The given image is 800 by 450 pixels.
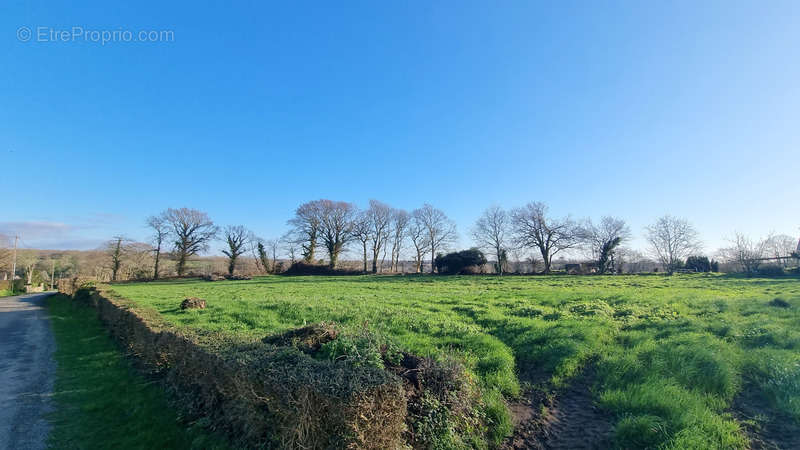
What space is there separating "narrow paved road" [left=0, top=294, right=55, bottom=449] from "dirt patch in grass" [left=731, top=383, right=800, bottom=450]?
9268mm

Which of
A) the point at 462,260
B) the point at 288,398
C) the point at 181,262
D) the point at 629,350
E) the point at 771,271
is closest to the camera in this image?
the point at 288,398

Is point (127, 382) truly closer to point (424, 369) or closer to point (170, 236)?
point (424, 369)

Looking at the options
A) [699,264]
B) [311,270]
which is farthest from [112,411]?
[699,264]

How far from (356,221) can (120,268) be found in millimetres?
34256

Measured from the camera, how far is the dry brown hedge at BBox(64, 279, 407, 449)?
10.0 feet

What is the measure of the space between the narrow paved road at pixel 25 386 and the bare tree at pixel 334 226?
34.9 meters

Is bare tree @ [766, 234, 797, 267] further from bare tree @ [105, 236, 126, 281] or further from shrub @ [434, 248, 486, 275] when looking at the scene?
bare tree @ [105, 236, 126, 281]

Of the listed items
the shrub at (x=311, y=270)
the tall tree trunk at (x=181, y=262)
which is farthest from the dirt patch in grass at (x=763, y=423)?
the tall tree trunk at (x=181, y=262)

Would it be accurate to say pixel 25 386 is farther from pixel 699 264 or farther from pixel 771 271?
pixel 699 264

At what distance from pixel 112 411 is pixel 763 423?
31.1 feet

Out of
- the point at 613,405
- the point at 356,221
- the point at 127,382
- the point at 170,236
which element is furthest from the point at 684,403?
the point at 170,236

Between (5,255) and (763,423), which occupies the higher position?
(5,255)

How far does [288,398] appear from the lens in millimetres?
3176

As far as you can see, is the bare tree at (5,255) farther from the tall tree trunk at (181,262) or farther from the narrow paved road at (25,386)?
the narrow paved road at (25,386)
